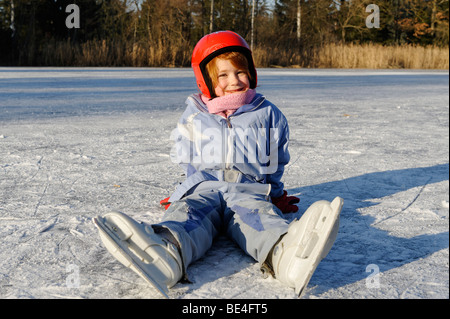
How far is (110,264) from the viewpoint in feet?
4.45

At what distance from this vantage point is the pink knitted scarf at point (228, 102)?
1819 millimetres

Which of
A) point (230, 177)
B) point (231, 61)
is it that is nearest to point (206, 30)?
point (231, 61)

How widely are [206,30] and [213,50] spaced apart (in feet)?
78.3

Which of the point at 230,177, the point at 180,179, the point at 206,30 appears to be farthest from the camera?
→ the point at 206,30

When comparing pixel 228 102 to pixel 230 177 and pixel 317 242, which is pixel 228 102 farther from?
pixel 317 242

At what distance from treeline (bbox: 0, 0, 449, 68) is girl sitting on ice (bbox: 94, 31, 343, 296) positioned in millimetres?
11752

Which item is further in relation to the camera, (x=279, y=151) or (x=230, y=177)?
(x=279, y=151)

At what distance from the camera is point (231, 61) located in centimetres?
188

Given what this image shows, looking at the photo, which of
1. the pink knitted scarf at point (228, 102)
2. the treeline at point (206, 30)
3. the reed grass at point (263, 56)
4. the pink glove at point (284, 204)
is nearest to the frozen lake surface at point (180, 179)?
the pink glove at point (284, 204)

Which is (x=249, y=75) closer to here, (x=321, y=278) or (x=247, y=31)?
(x=321, y=278)
